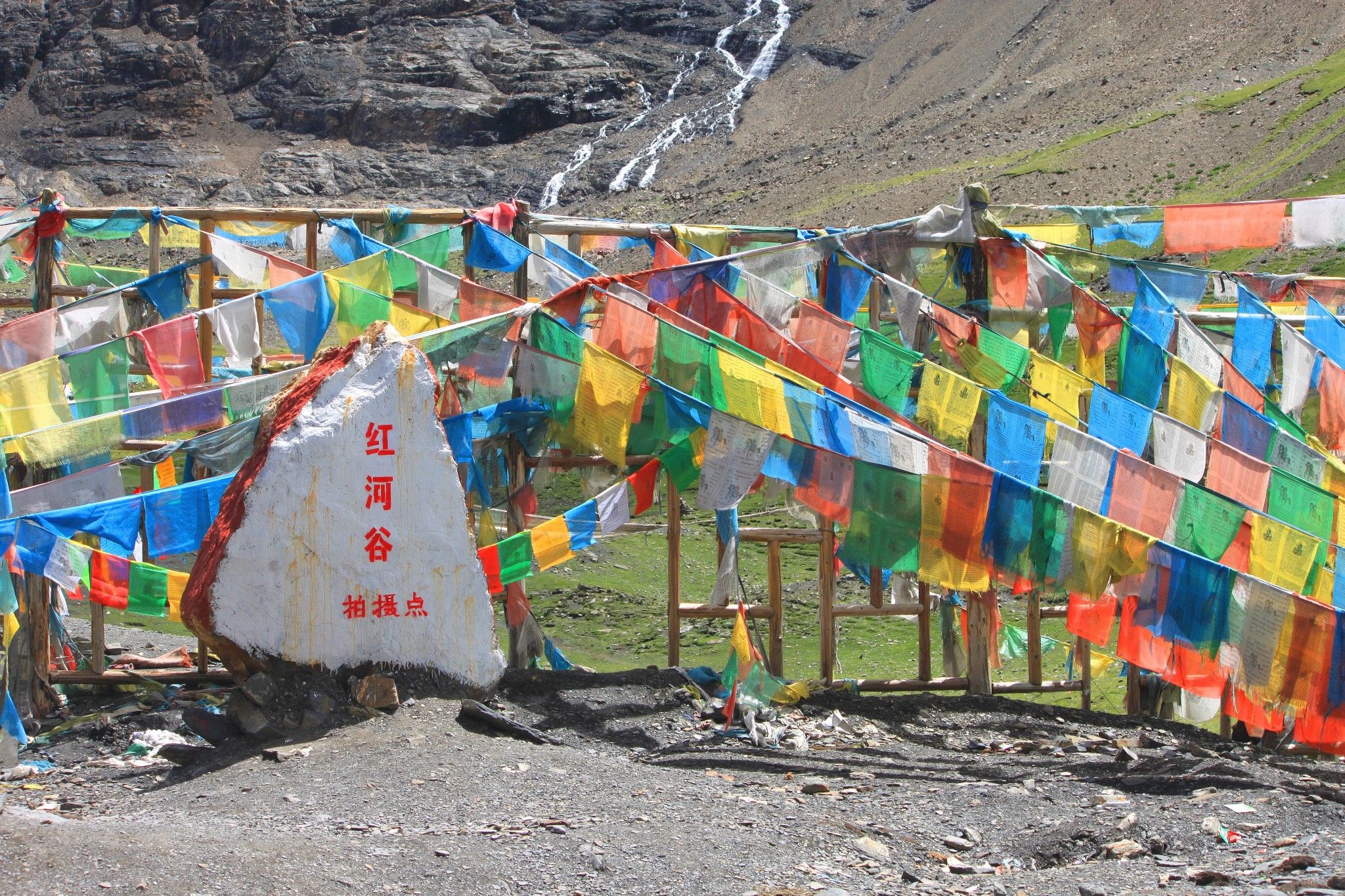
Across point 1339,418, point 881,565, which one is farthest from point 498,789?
point 1339,418

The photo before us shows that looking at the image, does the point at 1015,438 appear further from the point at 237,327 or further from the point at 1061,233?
the point at 237,327

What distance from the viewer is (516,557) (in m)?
10.4

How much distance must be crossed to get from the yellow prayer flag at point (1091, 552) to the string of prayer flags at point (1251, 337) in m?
5.82

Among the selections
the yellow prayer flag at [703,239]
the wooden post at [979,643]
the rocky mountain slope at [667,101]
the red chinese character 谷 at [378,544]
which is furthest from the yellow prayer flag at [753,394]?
the rocky mountain slope at [667,101]

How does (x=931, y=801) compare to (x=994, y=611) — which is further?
(x=994, y=611)

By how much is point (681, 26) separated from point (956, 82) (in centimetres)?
2731

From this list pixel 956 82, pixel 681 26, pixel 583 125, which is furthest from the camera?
pixel 681 26

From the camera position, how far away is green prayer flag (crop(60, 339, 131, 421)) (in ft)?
38.9

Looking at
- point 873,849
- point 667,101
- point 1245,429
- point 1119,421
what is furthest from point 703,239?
point 667,101

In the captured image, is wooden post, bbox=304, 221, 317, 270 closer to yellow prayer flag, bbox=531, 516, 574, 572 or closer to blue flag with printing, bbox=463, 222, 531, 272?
blue flag with printing, bbox=463, 222, 531, 272

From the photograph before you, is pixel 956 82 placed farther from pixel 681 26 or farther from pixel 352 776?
pixel 352 776

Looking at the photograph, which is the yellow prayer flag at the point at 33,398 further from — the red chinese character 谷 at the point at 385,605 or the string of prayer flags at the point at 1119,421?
the string of prayer flags at the point at 1119,421

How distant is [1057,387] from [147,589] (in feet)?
27.8

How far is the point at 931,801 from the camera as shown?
28.0 ft
